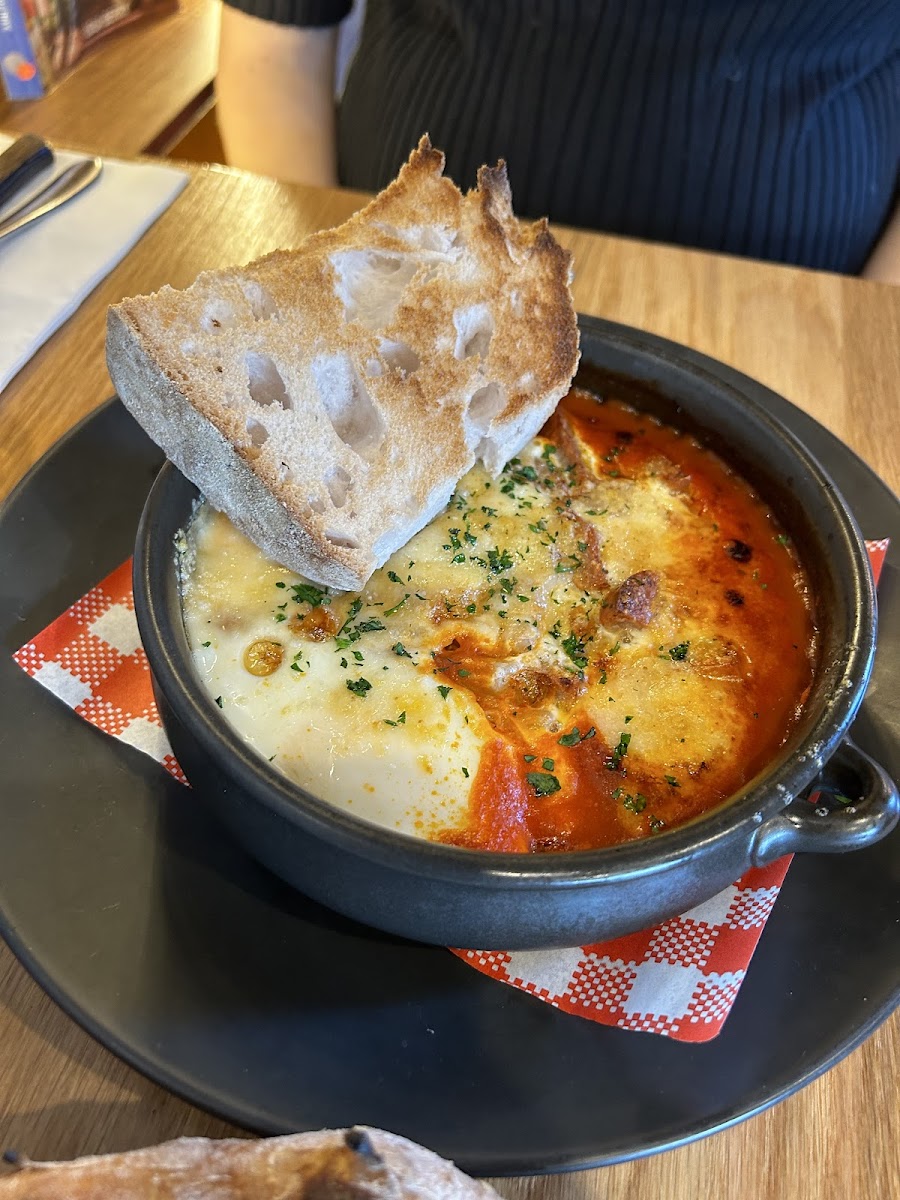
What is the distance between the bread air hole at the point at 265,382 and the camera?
1.25 metres

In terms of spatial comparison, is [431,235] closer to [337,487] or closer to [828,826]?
[337,487]

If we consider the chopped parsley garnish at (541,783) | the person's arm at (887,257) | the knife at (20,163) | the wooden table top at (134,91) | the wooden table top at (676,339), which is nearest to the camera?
the wooden table top at (676,339)

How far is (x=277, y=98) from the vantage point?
274cm

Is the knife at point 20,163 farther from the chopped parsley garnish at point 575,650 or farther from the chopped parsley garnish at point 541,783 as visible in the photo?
the chopped parsley garnish at point 541,783

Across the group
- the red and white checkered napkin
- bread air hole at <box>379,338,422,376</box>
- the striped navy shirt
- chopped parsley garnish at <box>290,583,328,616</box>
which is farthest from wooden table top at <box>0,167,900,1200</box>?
bread air hole at <box>379,338,422,376</box>

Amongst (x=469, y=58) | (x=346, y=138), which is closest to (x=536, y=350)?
(x=469, y=58)

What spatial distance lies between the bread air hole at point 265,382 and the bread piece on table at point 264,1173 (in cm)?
83

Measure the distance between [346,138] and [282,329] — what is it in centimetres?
178

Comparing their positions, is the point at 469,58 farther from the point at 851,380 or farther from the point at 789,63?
the point at 851,380

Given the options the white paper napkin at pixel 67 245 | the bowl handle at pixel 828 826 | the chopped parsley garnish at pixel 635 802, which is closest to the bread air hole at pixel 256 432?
the chopped parsley garnish at pixel 635 802

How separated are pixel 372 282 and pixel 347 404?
0.22 metres

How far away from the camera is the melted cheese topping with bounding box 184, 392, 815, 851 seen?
3.58ft

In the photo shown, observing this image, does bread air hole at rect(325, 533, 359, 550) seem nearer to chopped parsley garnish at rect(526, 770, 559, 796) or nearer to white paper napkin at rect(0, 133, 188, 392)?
chopped parsley garnish at rect(526, 770, 559, 796)

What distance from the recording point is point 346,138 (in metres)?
2.75
